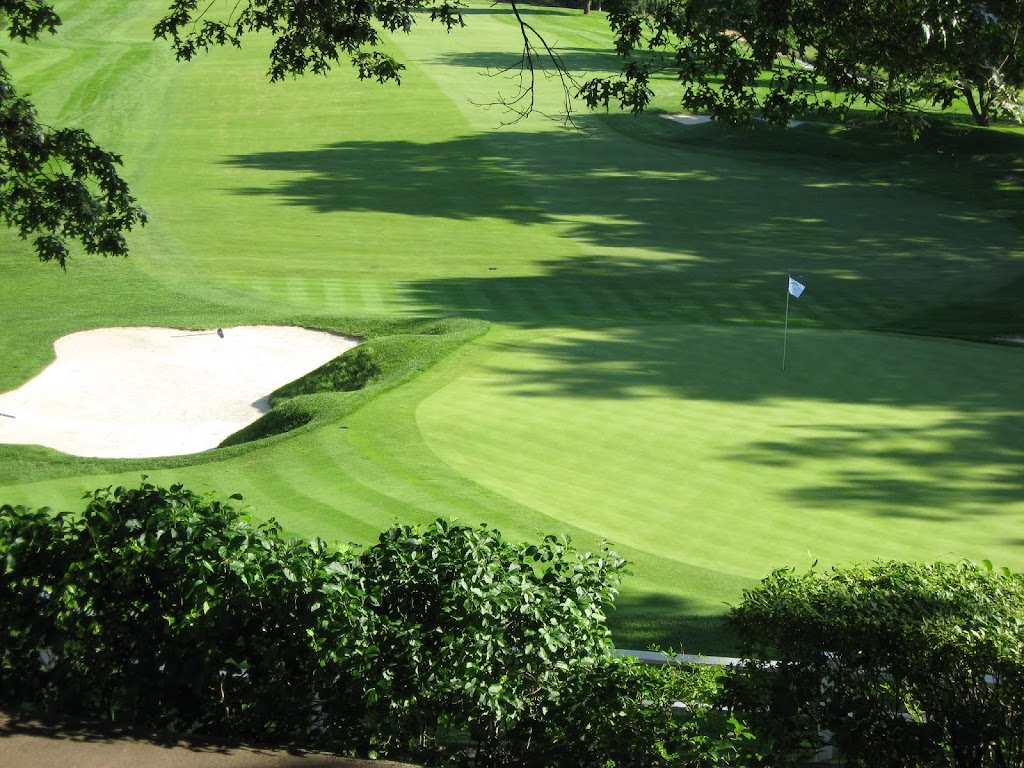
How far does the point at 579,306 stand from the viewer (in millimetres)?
24484

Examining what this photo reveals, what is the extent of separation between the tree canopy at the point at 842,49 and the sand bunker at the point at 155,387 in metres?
10.1

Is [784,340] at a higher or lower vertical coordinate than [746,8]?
lower

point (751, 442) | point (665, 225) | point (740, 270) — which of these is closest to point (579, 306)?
point (740, 270)

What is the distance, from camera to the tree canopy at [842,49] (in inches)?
311

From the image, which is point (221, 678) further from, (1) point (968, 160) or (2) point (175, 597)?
(1) point (968, 160)

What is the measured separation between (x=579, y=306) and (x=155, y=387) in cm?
947

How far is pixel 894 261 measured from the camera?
29469 mm

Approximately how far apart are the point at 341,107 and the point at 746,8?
140 ft

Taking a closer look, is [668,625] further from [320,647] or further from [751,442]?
[751,442]

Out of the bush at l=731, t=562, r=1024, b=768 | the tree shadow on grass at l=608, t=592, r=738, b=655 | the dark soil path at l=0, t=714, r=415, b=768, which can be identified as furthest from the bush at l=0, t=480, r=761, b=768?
the tree shadow on grass at l=608, t=592, r=738, b=655

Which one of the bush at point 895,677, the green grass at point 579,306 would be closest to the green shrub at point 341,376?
the green grass at point 579,306

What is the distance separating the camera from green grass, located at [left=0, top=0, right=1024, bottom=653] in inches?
416

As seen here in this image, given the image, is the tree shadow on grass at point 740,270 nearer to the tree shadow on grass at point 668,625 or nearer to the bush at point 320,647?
the tree shadow on grass at point 668,625

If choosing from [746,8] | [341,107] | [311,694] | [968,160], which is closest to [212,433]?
[746,8]
